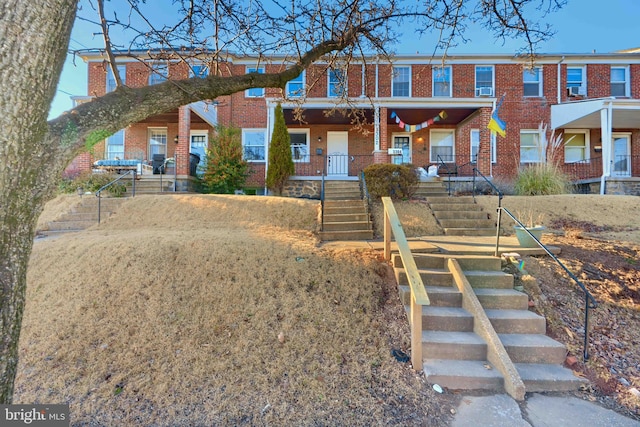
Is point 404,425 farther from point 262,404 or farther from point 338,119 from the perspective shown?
point 338,119

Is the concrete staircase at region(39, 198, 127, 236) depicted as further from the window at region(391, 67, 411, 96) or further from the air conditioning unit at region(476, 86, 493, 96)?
the air conditioning unit at region(476, 86, 493, 96)

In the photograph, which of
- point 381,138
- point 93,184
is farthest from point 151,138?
point 381,138

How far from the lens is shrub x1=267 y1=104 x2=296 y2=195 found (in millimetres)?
11898

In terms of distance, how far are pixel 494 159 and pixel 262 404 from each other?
14.3m

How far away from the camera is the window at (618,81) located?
49.6ft

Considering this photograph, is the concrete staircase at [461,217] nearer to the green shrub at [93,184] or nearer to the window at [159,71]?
the window at [159,71]

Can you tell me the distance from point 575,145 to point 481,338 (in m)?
16.4

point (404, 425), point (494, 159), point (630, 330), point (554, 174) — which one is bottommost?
point (404, 425)

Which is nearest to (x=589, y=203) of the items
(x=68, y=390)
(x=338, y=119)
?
(x=338, y=119)

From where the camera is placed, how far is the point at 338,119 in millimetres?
14453

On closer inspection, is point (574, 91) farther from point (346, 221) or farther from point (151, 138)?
point (151, 138)

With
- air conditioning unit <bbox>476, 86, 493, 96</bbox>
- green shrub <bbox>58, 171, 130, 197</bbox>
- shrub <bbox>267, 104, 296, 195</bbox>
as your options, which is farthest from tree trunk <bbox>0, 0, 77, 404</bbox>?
air conditioning unit <bbox>476, 86, 493, 96</bbox>

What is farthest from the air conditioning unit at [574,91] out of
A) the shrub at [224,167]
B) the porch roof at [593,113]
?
the shrub at [224,167]

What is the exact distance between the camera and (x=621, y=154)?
15.4 meters
